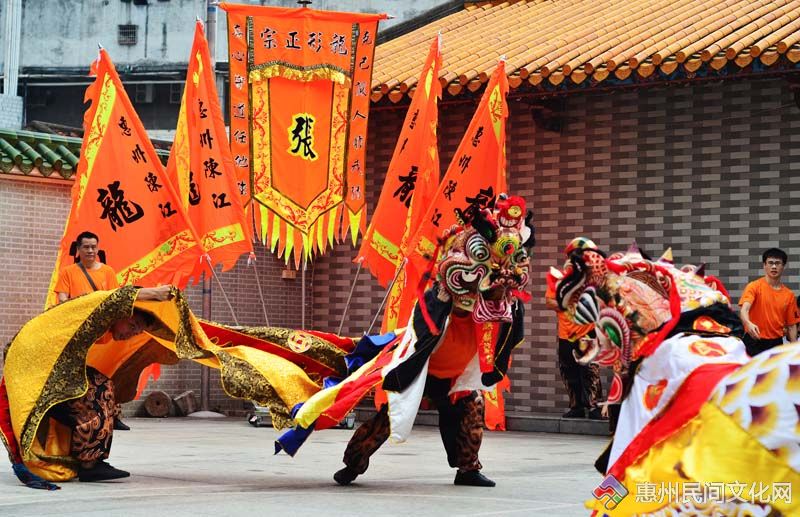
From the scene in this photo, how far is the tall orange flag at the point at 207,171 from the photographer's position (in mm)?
11578

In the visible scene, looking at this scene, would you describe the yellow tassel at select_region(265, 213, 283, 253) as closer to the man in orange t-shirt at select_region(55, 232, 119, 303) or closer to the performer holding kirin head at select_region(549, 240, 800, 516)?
the man in orange t-shirt at select_region(55, 232, 119, 303)

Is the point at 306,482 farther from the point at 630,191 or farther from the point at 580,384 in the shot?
the point at 630,191

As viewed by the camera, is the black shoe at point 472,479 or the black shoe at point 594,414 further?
the black shoe at point 594,414

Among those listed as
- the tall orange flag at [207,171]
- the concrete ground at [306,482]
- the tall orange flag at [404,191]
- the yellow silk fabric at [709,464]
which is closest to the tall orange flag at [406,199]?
the tall orange flag at [404,191]

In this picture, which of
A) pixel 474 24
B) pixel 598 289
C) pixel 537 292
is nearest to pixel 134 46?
pixel 474 24

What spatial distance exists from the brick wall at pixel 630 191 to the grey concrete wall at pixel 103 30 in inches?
597

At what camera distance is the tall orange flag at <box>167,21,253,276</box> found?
456 inches

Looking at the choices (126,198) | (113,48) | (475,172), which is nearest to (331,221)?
(475,172)

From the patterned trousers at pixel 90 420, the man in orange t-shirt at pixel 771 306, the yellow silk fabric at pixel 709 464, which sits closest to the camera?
the yellow silk fabric at pixel 709 464

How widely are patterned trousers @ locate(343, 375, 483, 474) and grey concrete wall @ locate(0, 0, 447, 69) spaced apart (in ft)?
69.8

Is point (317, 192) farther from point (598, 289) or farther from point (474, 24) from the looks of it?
point (598, 289)

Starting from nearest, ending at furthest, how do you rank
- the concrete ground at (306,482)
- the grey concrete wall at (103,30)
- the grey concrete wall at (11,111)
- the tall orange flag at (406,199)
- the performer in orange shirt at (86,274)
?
1. the concrete ground at (306,482)
2. the performer in orange shirt at (86,274)
3. the tall orange flag at (406,199)
4. the grey concrete wall at (11,111)
5. the grey concrete wall at (103,30)

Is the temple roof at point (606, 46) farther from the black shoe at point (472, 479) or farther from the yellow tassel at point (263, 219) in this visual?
the black shoe at point (472, 479)

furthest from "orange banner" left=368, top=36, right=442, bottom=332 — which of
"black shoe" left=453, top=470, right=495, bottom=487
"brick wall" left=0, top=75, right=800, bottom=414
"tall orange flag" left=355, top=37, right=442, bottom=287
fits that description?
"black shoe" left=453, top=470, right=495, bottom=487
